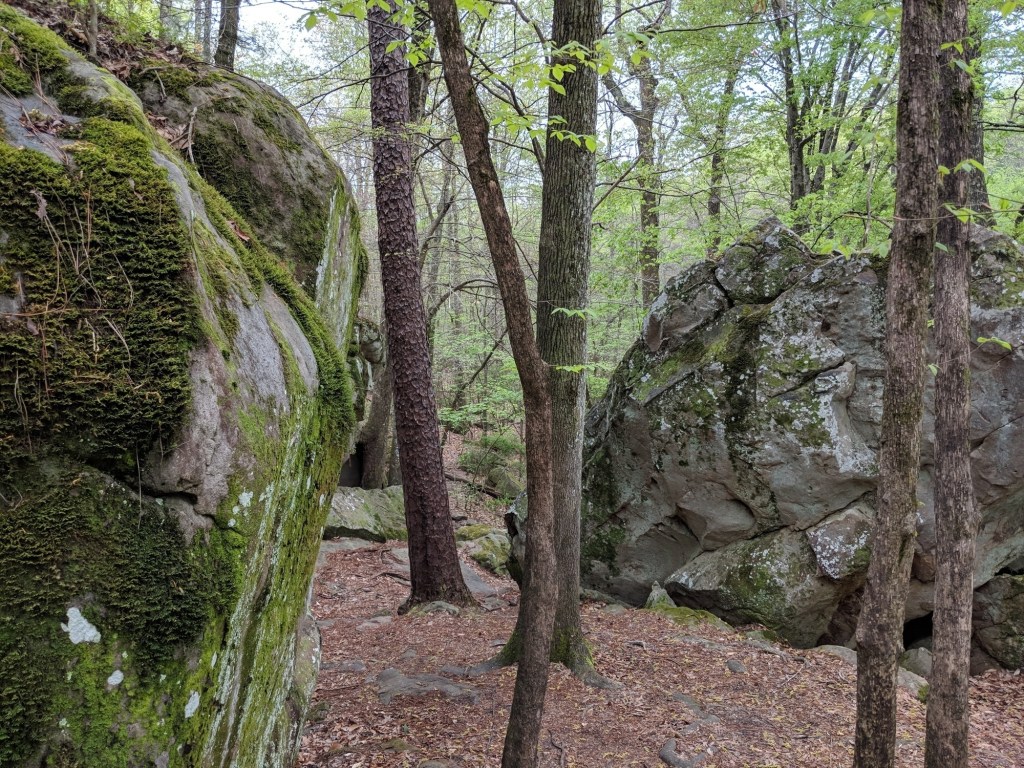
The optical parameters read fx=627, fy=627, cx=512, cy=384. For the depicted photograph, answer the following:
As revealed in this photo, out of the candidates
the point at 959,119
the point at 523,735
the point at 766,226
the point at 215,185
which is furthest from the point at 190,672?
the point at 766,226

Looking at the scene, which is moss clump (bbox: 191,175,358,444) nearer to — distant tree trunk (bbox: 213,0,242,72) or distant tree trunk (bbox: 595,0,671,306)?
distant tree trunk (bbox: 213,0,242,72)

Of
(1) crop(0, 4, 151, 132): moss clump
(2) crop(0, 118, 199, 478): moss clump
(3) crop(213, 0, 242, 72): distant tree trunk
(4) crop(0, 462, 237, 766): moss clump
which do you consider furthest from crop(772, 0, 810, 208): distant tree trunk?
(4) crop(0, 462, 237, 766): moss clump

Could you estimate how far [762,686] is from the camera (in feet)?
19.6

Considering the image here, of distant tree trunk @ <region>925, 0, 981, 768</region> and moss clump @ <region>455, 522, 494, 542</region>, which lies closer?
distant tree trunk @ <region>925, 0, 981, 768</region>

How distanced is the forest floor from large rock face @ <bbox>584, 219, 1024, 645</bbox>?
0.85 m

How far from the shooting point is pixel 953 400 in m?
4.79

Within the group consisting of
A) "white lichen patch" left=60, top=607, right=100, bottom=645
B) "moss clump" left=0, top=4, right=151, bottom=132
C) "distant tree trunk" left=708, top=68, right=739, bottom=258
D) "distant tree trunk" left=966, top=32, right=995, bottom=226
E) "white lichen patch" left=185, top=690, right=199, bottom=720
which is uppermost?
"distant tree trunk" left=708, top=68, right=739, bottom=258

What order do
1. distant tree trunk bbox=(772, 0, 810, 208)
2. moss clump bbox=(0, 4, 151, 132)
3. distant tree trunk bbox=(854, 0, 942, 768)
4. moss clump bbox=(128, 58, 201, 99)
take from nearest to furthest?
moss clump bbox=(0, 4, 151, 132) → distant tree trunk bbox=(854, 0, 942, 768) → moss clump bbox=(128, 58, 201, 99) → distant tree trunk bbox=(772, 0, 810, 208)

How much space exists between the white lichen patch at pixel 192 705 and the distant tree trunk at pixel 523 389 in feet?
6.03

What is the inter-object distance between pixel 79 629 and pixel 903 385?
3802 mm

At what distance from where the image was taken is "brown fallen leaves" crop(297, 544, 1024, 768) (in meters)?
4.53

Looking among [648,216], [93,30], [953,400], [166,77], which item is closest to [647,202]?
[648,216]

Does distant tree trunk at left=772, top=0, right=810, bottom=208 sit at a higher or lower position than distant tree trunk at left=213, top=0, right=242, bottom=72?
higher

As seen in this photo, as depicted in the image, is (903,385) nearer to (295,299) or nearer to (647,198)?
(295,299)
